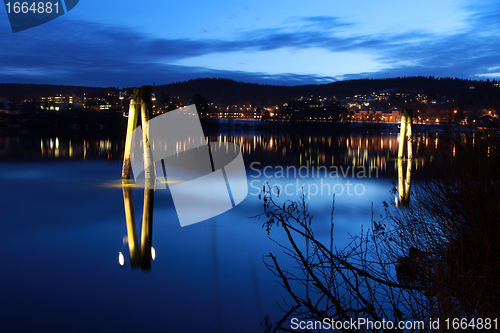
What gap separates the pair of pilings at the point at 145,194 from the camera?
5.84 metres

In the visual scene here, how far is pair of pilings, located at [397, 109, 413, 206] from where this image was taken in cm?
1055

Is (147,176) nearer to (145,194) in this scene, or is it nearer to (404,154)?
(145,194)

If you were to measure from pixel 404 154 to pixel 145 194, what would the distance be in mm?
14444

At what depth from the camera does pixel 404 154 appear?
65.9 feet

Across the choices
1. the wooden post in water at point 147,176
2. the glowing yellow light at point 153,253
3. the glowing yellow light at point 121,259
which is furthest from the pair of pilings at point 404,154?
the glowing yellow light at point 121,259

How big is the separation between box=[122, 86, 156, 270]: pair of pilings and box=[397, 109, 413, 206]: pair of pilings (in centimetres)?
545

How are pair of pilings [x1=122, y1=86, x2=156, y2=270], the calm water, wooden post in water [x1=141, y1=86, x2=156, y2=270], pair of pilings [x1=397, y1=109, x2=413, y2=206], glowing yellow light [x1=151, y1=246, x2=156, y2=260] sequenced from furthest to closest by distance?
pair of pilings [x1=397, y1=109, x2=413, y2=206], wooden post in water [x1=141, y1=86, x2=156, y2=270], pair of pilings [x1=122, y1=86, x2=156, y2=270], glowing yellow light [x1=151, y1=246, x2=156, y2=260], the calm water

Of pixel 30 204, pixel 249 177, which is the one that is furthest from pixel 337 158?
pixel 30 204

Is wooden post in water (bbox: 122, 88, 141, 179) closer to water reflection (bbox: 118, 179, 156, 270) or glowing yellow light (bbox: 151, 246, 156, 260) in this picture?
water reflection (bbox: 118, 179, 156, 270)

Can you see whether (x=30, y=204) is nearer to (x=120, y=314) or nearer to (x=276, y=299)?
(x=120, y=314)

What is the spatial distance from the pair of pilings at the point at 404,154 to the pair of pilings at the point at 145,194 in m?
5.45

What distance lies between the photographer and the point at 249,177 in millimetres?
14094

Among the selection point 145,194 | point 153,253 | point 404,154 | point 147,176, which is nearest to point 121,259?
point 153,253

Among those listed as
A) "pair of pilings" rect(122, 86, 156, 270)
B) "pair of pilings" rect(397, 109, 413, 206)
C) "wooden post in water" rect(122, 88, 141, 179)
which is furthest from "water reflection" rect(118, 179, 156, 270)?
"pair of pilings" rect(397, 109, 413, 206)
